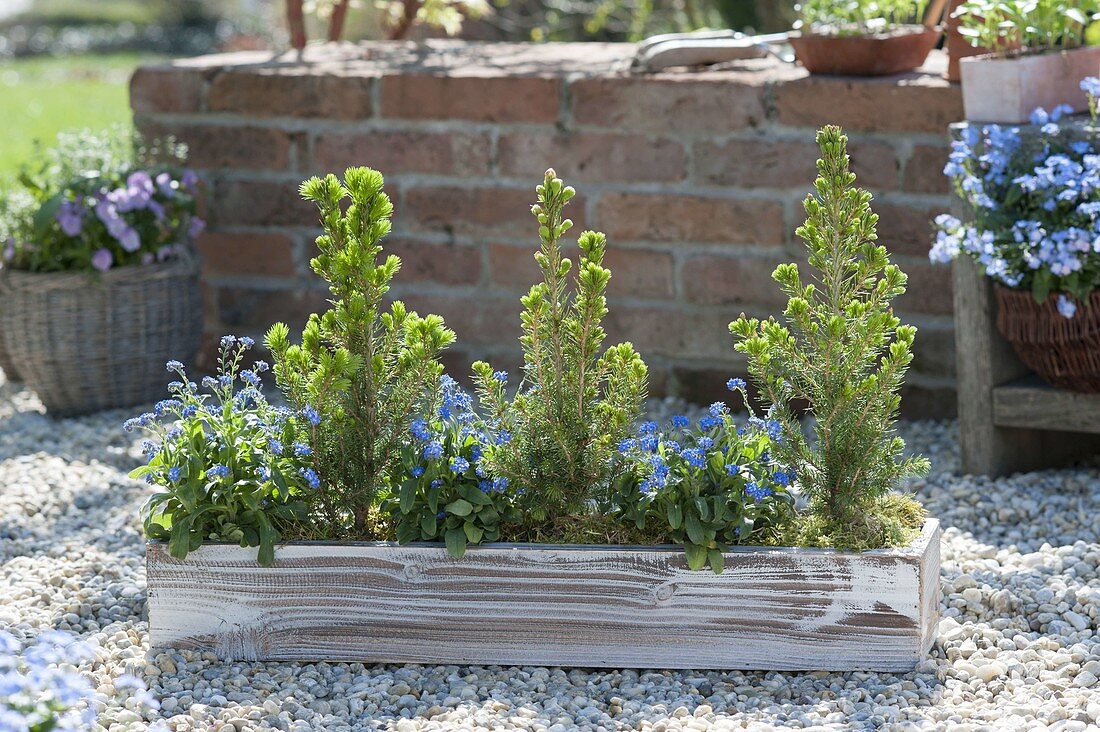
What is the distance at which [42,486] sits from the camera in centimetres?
341

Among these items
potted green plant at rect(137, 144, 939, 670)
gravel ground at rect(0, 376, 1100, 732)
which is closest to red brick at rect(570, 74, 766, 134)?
gravel ground at rect(0, 376, 1100, 732)

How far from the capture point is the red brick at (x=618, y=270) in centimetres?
395

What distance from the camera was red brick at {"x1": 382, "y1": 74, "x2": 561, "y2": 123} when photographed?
395 centimetres

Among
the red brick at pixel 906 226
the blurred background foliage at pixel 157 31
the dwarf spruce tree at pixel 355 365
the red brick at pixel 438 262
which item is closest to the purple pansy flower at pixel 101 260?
the blurred background foliage at pixel 157 31

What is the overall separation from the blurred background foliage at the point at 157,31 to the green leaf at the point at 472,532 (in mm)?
2401

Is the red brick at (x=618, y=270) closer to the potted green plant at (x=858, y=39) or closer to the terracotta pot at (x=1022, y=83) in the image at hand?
the potted green plant at (x=858, y=39)

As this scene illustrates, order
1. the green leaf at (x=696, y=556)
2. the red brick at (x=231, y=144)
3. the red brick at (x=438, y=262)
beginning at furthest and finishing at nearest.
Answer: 1. the red brick at (x=231, y=144)
2. the red brick at (x=438, y=262)
3. the green leaf at (x=696, y=556)

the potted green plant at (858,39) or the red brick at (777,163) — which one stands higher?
the potted green plant at (858,39)

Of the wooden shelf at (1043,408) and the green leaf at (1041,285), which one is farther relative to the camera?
the wooden shelf at (1043,408)

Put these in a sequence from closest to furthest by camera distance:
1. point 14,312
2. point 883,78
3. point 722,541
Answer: point 722,541 < point 883,78 < point 14,312

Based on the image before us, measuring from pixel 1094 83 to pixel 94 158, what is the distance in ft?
8.92

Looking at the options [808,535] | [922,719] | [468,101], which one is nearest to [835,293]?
[808,535]

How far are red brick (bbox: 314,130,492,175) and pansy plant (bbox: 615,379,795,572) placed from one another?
1860 millimetres

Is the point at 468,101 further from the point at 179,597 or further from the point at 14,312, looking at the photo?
the point at 179,597
